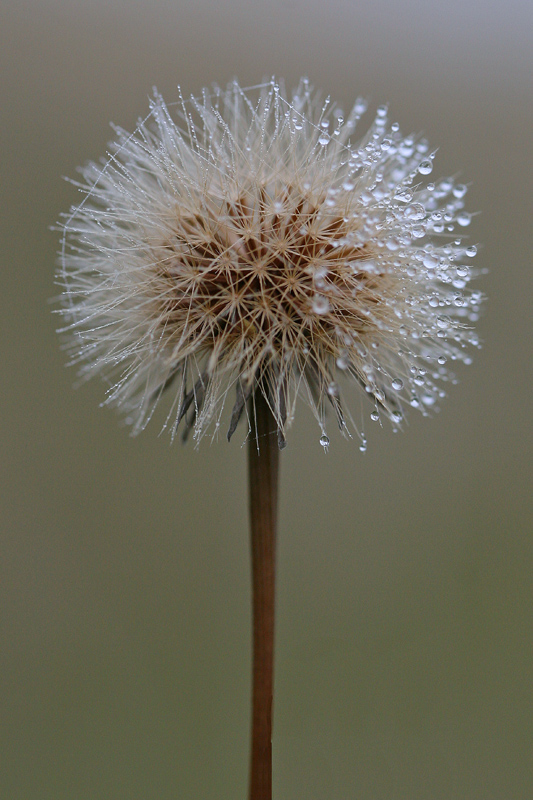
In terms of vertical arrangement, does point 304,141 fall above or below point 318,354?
above

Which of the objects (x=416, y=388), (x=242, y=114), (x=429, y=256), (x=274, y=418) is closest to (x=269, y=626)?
(x=274, y=418)

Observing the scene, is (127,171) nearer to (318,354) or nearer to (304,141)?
(304,141)

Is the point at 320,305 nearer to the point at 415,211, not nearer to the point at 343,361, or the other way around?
the point at 343,361

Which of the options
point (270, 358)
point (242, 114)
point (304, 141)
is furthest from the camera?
point (242, 114)

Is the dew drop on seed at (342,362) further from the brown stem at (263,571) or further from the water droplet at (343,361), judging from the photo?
the brown stem at (263,571)

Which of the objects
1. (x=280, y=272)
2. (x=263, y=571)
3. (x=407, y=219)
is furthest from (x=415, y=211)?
(x=263, y=571)

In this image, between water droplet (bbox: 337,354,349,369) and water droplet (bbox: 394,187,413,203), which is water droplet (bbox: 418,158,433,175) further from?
water droplet (bbox: 337,354,349,369)

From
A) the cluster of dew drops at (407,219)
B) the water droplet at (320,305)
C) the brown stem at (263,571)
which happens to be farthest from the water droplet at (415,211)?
the brown stem at (263,571)
